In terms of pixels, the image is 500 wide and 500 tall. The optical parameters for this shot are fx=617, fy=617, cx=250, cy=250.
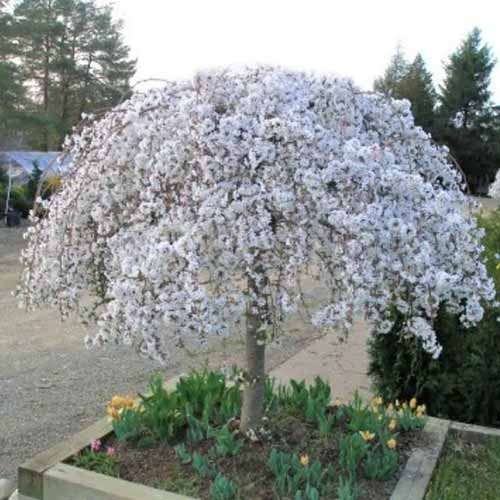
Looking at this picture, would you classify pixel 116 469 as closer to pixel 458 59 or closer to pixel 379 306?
pixel 379 306

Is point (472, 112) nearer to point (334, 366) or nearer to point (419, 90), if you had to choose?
→ point (419, 90)

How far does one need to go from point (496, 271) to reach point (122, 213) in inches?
116

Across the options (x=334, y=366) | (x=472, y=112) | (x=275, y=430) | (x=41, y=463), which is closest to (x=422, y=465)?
(x=275, y=430)

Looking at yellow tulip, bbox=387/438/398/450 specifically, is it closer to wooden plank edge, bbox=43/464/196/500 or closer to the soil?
the soil

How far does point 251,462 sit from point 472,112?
1426 inches

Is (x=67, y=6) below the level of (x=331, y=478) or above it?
above

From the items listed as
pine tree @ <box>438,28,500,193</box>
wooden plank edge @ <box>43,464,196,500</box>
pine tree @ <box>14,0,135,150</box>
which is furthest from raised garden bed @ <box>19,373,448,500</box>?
pine tree @ <box>438,28,500,193</box>

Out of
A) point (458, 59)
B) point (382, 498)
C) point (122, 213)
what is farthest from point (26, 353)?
point (458, 59)

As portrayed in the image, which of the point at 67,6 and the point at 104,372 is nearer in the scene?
the point at 104,372

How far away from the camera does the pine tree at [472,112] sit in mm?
33062

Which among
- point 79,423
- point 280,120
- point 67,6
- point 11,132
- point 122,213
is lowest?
point 79,423

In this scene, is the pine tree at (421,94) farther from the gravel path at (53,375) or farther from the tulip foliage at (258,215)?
the tulip foliage at (258,215)

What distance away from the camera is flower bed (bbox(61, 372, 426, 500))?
2396 millimetres

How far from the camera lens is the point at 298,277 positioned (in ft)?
6.79
